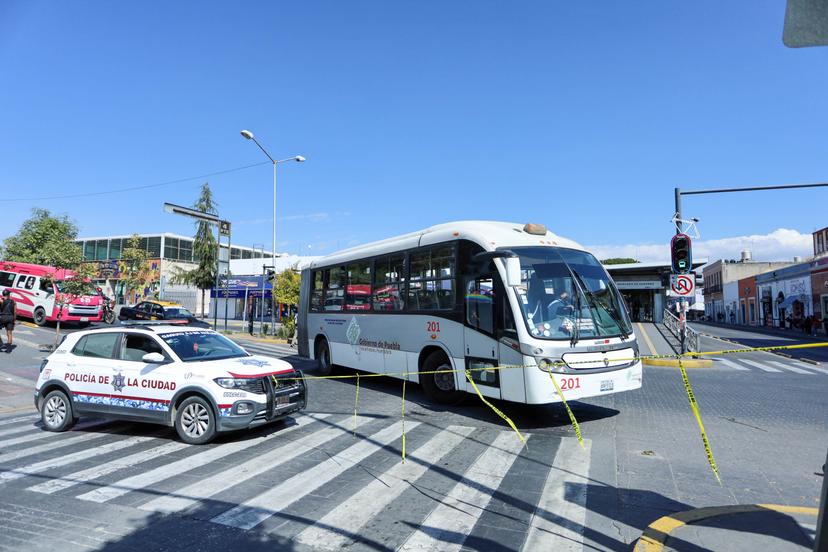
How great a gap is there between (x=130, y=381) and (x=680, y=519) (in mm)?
7550

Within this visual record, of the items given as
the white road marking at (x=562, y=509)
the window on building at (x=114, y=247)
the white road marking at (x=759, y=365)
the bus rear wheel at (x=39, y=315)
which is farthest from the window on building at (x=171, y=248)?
the white road marking at (x=562, y=509)

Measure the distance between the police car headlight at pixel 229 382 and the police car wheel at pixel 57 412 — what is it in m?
3.01

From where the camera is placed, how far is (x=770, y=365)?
18.7m

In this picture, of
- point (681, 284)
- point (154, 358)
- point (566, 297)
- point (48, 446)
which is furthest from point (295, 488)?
point (681, 284)

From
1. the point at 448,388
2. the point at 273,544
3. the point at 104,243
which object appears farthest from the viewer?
the point at 104,243

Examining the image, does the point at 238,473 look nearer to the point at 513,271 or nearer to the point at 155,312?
the point at 513,271

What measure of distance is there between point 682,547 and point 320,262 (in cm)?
1244

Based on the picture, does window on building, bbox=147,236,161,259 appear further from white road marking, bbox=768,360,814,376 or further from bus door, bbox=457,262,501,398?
white road marking, bbox=768,360,814,376

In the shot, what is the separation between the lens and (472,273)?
9.47 m

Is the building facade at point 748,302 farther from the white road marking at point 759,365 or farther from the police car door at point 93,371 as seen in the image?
the police car door at point 93,371

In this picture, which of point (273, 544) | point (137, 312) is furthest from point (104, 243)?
point (273, 544)

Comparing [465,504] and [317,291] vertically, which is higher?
[317,291]

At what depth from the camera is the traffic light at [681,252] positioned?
53.3 feet

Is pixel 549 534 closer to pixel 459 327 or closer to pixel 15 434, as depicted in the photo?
pixel 459 327
